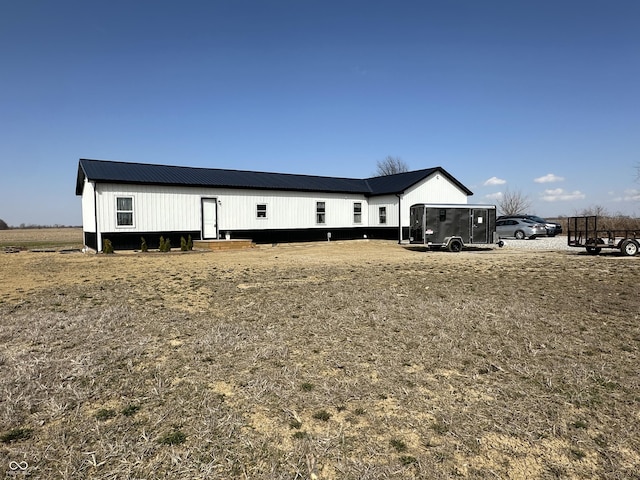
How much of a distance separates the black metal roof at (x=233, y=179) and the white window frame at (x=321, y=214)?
35.2 inches

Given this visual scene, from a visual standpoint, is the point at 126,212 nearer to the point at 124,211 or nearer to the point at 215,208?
the point at 124,211

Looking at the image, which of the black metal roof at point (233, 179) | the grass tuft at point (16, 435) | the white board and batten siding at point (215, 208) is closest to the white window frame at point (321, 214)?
the white board and batten siding at point (215, 208)

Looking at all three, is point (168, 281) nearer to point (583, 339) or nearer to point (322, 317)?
point (322, 317)

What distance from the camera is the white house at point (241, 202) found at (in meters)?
19.6

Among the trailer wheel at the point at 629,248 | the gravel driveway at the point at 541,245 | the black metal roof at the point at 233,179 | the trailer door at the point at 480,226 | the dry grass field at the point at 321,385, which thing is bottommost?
the dry grass field at the point at 321,385

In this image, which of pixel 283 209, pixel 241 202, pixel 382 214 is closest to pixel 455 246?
pixel 382 214

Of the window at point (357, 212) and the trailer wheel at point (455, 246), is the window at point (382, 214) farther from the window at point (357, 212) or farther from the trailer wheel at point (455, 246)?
the trailer wheel at point (455, 246)

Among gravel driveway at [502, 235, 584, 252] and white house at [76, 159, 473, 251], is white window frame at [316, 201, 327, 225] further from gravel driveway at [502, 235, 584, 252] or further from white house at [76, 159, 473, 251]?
gravel driveway at [502, 235, 584, 252]

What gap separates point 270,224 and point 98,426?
21.0 metres

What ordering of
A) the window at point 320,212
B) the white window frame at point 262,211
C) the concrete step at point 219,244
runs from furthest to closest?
1. the window at point 320,212
2. the white window frame at point 262,211
3. the concrete step at point 219,244

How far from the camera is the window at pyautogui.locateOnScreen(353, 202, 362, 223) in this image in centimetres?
2792

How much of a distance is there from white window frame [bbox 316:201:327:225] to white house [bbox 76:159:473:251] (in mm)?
63

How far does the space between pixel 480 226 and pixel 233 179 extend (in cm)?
1361

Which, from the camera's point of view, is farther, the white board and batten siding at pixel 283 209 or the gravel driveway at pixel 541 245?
the white board and batten siding at pixel 283 209
